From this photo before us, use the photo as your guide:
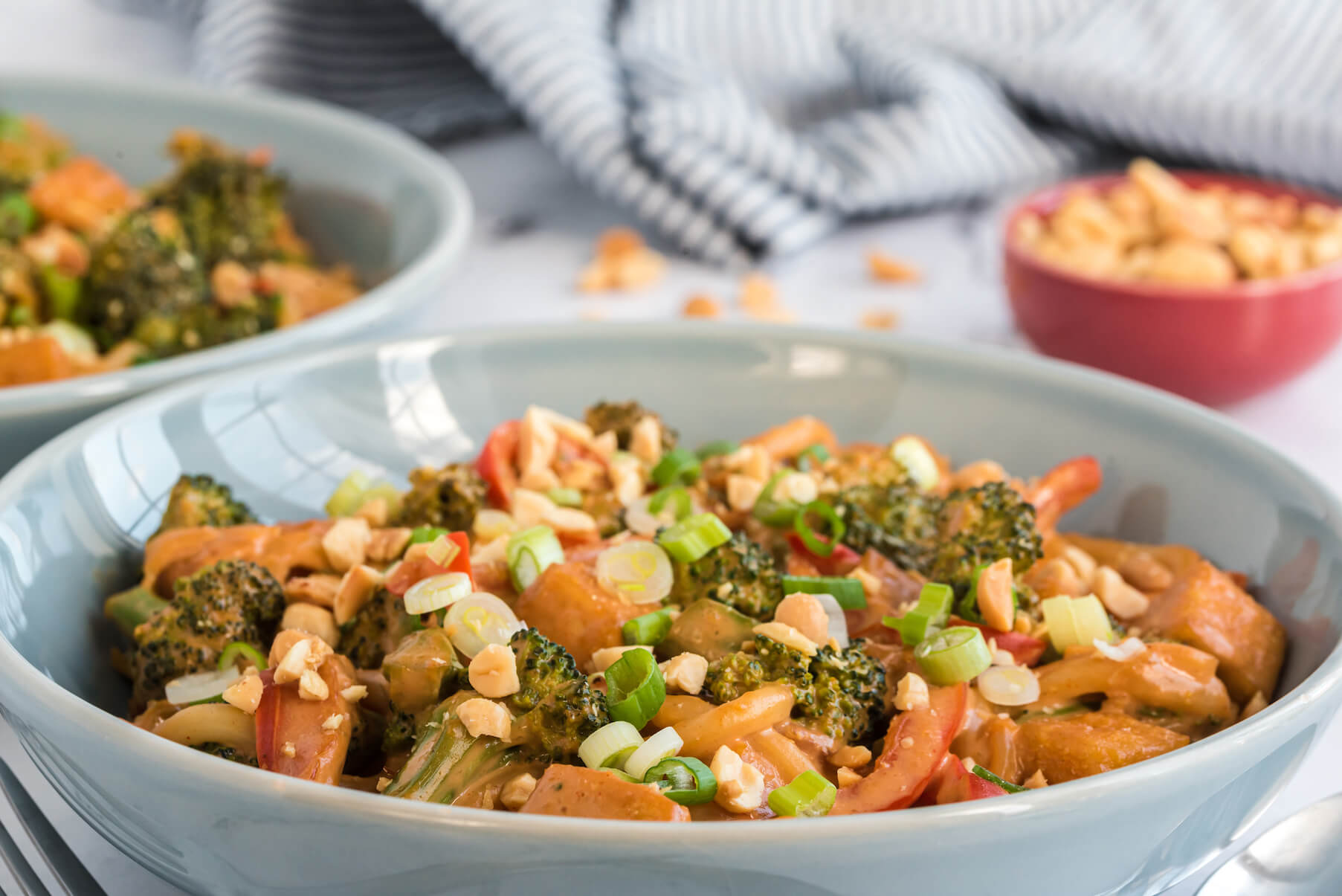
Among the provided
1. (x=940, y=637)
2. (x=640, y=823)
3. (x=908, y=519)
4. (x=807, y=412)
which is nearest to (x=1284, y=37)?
(x=807, y=412)

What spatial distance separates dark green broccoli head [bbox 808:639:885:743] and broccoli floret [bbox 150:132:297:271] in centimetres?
160

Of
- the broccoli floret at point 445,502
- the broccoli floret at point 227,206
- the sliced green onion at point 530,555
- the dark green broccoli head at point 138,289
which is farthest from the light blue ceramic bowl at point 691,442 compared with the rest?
the broccoli floret at point 227,206

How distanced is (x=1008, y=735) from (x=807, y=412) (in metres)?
0.69

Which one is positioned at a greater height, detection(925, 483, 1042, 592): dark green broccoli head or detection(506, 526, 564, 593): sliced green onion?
detection(925, 483, 1042, 592): dark green broccoli head

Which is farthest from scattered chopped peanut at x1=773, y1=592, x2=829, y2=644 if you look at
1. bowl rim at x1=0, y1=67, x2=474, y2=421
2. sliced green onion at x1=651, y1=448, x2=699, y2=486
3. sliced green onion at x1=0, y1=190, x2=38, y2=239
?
sliced green onion at x1=0, y1=190, x2=38, y2=239

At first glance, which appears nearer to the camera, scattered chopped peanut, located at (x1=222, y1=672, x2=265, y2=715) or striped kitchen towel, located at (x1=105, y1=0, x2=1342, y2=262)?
scattered chopped peanut, located at (x1=222, y1=672, x2=265, y2=715)

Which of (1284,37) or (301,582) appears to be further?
(1284,37)

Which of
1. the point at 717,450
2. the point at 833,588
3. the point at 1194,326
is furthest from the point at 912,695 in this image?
the point at 1194,326

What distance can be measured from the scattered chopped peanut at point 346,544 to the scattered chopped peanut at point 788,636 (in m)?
0.47

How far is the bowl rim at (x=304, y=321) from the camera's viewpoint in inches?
64.4

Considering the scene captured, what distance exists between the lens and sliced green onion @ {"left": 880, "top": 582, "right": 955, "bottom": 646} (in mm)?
1293

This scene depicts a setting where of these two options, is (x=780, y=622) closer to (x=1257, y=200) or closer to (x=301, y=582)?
(x=301, y=582)

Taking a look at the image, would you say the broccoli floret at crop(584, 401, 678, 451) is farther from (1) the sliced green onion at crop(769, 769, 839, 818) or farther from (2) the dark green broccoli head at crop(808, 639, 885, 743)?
(1) the sliced green onion at crop(769, 769, 839, 818)

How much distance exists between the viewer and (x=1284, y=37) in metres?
3.42
